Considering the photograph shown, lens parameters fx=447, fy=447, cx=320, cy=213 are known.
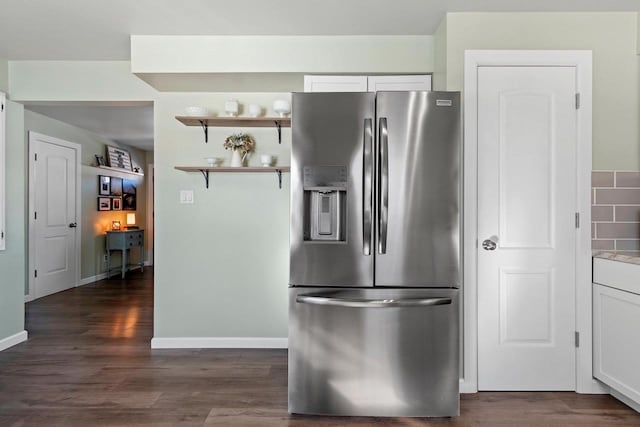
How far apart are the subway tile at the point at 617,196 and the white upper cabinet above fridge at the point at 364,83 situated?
4.26 feet

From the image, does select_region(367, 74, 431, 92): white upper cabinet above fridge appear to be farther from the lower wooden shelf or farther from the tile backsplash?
the tile backsplash

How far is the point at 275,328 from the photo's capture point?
368 cm

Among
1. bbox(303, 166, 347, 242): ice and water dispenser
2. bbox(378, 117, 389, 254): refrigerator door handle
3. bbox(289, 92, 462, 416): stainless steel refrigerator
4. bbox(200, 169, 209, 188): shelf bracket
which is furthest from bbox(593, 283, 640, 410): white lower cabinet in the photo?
bbox(200, 169, 209, 188): shelf bracket

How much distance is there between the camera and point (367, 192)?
233cm

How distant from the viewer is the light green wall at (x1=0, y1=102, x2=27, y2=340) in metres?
3.67

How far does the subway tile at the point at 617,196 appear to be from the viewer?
274 cm

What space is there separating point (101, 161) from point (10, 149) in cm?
370

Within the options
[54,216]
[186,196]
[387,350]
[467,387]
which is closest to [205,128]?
[186,196]

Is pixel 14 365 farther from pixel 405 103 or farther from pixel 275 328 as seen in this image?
pixel 405 103

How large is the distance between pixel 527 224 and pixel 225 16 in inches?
89.4

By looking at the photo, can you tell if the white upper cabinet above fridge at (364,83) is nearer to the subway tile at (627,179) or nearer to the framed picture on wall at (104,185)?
the subway tile at (627,179)

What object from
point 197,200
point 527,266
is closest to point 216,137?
point 197,200

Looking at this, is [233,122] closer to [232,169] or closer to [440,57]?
[232,169]

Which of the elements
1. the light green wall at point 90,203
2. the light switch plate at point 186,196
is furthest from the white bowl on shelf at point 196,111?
the light green wall at point 90,203
